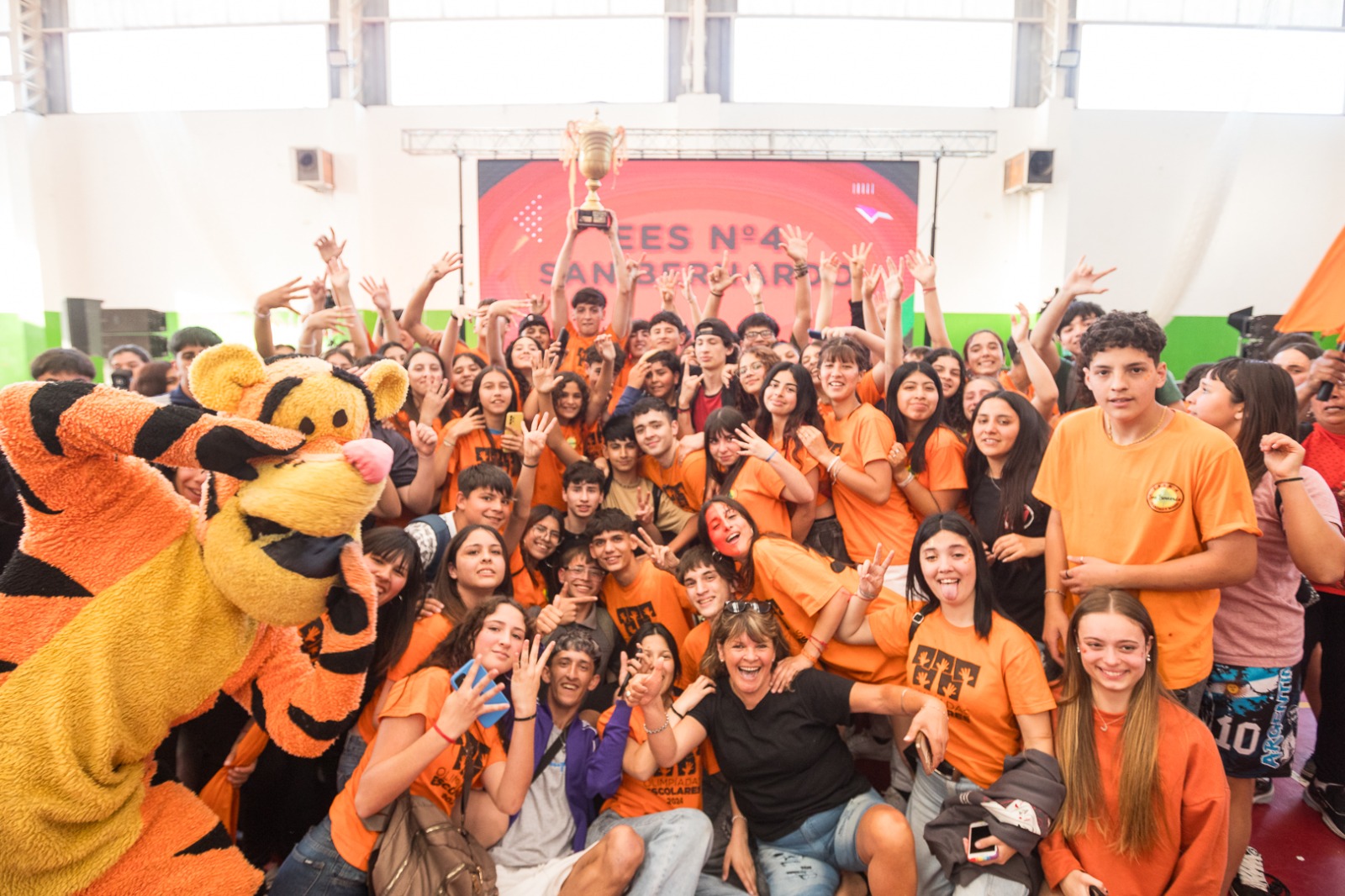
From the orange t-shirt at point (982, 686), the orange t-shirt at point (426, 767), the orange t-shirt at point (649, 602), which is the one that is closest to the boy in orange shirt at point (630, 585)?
the orange t-shirt at point (649, 602)

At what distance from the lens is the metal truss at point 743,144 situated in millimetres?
8258

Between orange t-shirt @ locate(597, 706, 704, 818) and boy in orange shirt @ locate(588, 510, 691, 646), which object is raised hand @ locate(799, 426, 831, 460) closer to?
boy in orange shirt @ locate(588, 510, 691, 646)

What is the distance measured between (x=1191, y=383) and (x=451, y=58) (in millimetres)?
7948

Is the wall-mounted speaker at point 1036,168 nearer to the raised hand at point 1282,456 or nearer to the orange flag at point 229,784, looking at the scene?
the raised hand at point 1282,456

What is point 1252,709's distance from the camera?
2.21 m

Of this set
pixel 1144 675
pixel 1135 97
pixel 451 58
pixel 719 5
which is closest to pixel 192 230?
pixel 451 58

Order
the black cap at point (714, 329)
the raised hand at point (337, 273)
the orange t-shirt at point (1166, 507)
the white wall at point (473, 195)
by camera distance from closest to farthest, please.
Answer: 1. the orange t-shirt at point (1166, 507)
2. the black cap at point (714, 329)
3. the raised hand at point (337, 273)
4. the white wall at point (473, 195)

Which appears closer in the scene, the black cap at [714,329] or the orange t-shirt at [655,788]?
the orange t-shirt at [655,788]

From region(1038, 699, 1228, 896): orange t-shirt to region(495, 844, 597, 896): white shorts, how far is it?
1270mm

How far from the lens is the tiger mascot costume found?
4.06ft

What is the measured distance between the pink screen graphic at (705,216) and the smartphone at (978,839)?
21.8 feet

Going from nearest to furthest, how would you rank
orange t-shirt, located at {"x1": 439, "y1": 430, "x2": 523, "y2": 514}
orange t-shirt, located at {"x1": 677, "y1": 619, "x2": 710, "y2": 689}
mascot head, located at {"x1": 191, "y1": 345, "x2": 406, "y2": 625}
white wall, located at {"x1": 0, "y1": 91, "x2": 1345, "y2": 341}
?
mascot head, located at {"x1": 191, "y1": 345, "x2": 406, "y2": 625} < orange t-shirt, located at {"x1": 677, "y1": 619, "x2": 710, "y2": 689} < orange t-shirt, located at {"x1": 439, "y1": 430, "x2": 523, "y2": 514} < white wall, located at {"x1": 0, "y1": 91, "x2": 1345, "y2": 341}

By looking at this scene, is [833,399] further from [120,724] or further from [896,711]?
[120,724]

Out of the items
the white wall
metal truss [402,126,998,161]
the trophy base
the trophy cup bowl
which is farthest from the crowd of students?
the white wall
